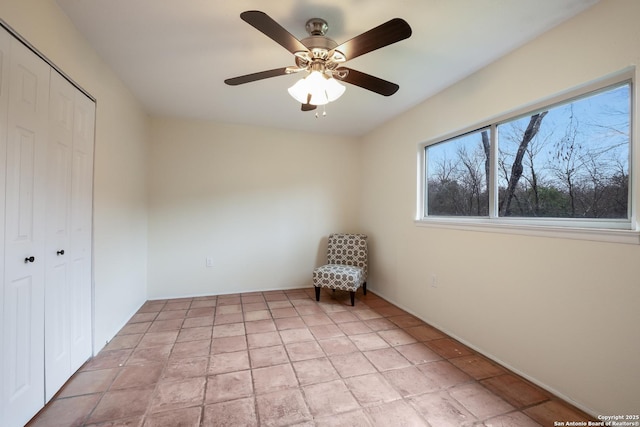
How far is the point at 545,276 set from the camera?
174 cm

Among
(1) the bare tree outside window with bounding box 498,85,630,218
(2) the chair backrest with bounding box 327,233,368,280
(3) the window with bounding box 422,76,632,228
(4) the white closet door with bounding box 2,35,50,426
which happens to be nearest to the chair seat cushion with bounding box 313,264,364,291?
(2) the chair backrest with bounding box 327,233,368,280

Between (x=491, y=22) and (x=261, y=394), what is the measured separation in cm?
278

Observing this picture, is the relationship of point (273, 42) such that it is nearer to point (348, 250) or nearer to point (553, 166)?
point (553, 166)

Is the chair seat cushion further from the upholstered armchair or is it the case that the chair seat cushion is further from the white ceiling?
the white ceiling

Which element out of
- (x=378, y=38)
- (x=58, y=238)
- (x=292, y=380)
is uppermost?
(x=378, y=38)

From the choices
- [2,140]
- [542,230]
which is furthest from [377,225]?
[2,140]

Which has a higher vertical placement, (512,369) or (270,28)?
(270,28)

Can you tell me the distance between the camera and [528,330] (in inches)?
72.1

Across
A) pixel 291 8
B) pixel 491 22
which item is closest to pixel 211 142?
pixel 291 8

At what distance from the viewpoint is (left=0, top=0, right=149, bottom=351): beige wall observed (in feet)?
4.88

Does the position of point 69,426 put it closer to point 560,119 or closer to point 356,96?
point 356,96

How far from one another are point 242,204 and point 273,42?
2.28 meters

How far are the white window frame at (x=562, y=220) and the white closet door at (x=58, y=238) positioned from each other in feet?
9.84

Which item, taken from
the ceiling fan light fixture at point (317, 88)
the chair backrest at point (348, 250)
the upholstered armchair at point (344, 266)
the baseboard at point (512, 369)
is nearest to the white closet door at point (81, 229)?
the ceiling fan light fixture at point (317, 88)
